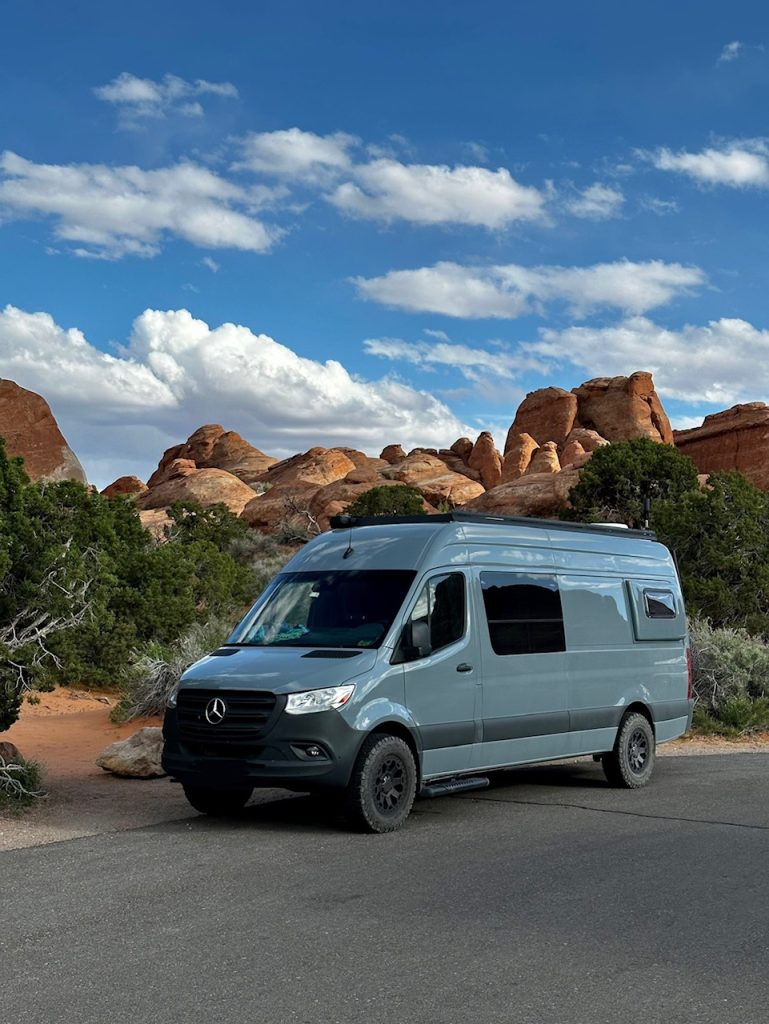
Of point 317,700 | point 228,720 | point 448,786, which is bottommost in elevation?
point 448,786

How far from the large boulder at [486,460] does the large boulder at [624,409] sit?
930 cm

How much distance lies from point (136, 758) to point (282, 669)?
396cm

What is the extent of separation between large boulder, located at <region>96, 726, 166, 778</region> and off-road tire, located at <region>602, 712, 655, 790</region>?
4712mm

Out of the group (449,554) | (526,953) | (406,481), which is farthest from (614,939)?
(406,481)

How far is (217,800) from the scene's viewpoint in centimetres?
981

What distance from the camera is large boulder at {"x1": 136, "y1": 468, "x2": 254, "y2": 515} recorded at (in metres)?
71.1

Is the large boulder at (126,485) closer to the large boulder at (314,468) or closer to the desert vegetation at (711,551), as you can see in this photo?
the large boulder at (314,468)

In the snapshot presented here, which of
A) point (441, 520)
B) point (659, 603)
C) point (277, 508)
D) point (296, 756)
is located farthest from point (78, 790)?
point (277, 508)

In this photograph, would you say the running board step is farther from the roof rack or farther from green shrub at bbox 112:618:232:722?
green shrub at bbox 112:618:232:722

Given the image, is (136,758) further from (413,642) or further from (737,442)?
(737,442)

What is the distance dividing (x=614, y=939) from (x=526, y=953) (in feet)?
1.86

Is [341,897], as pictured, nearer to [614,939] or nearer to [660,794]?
[614,939]

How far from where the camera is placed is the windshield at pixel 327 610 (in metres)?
9.50

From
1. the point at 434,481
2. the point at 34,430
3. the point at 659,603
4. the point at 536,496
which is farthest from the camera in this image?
the point at 34,430
